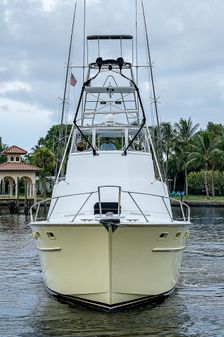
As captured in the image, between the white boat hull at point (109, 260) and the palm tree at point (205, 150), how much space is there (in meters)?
71.0

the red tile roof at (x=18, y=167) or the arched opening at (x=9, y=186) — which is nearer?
the red tile roof at (x=18, y=167)

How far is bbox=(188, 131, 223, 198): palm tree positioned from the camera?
84.8 m

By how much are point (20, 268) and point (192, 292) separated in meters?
6.93

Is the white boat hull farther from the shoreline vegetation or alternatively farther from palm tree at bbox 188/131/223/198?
palm tree at bbox 188/131/223/198

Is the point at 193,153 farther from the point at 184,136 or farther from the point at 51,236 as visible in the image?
the point at 51,236

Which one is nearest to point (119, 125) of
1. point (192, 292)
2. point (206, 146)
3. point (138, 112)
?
point (138, 112)

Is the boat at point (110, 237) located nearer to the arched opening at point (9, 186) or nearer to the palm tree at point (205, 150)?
the arched opening at point (9, 186)

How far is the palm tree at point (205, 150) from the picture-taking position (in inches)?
3337

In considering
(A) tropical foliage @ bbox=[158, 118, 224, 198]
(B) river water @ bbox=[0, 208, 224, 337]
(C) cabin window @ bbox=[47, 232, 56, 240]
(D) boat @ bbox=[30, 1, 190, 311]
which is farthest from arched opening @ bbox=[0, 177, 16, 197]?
(C) cabin window @ bbox=[47, 232, 56, 240]

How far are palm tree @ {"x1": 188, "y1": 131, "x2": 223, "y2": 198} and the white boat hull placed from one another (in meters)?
71.0

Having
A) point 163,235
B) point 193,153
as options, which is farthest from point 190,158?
point 163,235

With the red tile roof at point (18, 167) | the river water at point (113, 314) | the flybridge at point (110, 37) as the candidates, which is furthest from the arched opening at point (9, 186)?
the river water at point (113, 314)

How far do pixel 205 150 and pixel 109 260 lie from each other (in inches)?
2897

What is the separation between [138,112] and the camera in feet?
64.3
